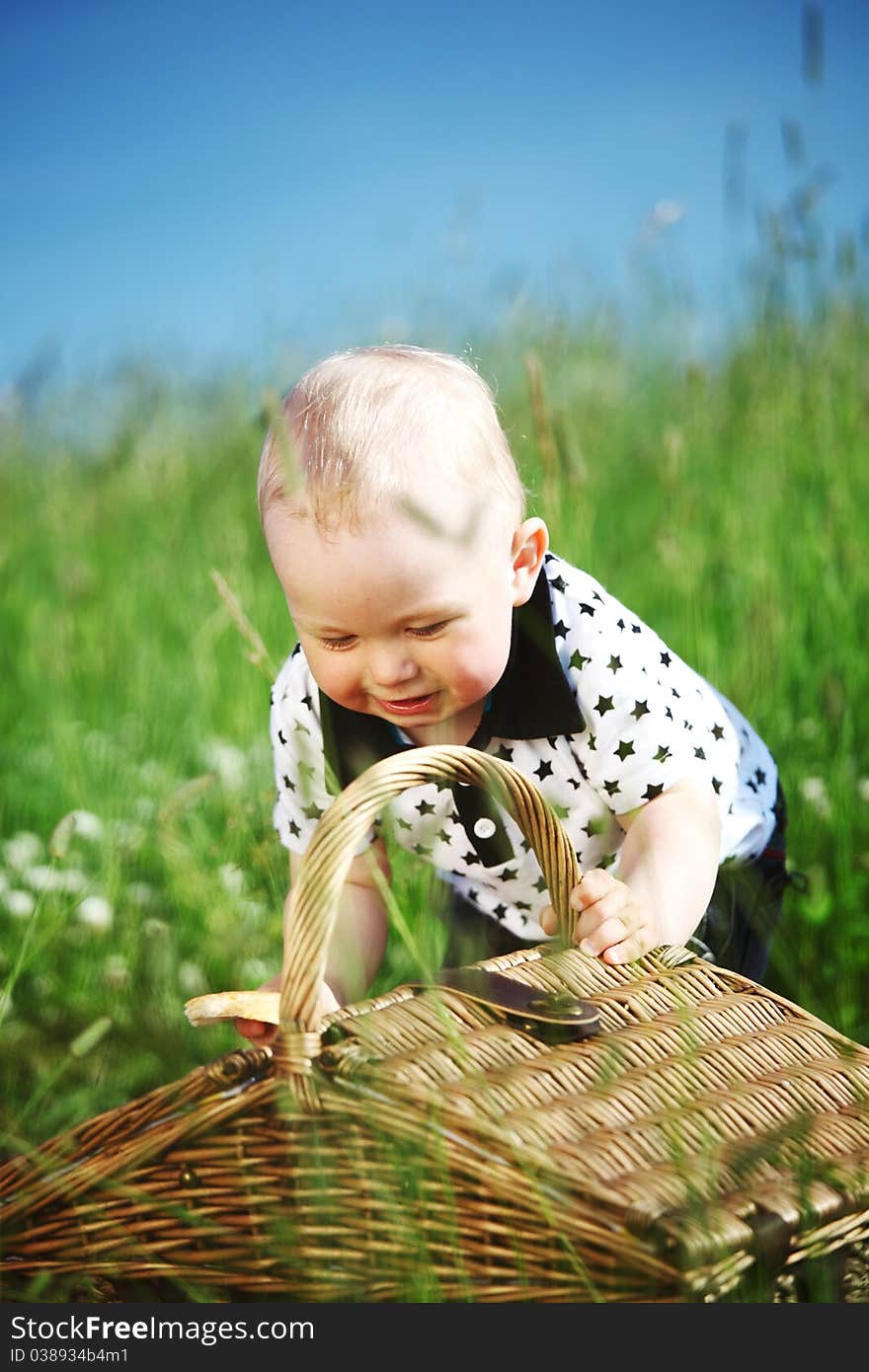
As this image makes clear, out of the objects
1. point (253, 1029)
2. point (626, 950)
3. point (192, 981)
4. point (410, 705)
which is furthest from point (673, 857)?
point (192, 981)

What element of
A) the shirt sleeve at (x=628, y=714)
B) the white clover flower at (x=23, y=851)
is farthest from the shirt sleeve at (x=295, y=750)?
the white clover flower at (x=23, y=851)

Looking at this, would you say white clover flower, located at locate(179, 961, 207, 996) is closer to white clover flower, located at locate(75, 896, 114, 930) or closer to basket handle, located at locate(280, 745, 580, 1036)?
white clover flower, located at locate(75, 896, 114, 930)

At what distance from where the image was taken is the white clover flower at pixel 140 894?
1697 mm

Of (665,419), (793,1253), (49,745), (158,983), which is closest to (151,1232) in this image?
(793,1253)

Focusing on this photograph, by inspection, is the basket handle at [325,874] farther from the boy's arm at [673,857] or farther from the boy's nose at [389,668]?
the boy's arm at [673,857]

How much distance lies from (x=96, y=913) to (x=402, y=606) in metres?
0.74

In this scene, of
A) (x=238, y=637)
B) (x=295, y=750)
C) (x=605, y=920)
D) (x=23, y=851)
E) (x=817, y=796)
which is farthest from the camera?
(x=238, y=637)

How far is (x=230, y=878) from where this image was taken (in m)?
1.56

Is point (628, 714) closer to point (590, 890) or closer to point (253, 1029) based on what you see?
point (590, 890)

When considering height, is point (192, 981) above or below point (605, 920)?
below

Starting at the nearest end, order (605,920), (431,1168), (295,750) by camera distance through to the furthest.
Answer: (431,1168)
(605,920)
(295,750)

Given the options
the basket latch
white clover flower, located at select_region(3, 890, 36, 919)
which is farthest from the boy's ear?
white clover flower, located at select_region(3, 890, 36, 919)

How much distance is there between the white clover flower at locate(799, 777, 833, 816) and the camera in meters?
1.66

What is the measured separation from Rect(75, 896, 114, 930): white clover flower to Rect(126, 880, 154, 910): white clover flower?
0.03m
